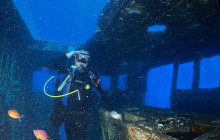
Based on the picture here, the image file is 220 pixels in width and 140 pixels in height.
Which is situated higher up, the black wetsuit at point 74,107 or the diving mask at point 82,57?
the diving mask at point 82,57

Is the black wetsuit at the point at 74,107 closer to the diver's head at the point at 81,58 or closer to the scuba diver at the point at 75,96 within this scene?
the scuba diver at the point at 75,96

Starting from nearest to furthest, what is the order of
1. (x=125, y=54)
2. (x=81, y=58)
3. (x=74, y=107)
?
(x=74, y=107) < (x=81, y=58) < (x=125, y=54)

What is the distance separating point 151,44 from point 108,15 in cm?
306

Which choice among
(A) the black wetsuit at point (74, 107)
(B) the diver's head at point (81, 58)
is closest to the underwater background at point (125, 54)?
(A) the black wetsuit at point (74, 107)

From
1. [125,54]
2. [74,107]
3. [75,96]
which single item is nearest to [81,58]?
[75,96]

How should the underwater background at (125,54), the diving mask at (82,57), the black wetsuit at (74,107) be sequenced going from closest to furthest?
the underwater background at (125,54), the black wetsuit at (74,107), the diving mask at (82,57)

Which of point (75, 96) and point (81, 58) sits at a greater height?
point (81, 58)

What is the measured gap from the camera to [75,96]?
530cm

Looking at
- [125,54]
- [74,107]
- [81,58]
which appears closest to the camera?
[74,107]

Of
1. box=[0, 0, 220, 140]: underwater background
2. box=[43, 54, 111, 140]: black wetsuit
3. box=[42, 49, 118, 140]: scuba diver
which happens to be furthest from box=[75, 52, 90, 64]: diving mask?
box=[0, 0, 220, 140]: underwater background

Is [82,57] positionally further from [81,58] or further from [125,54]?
[125,54]

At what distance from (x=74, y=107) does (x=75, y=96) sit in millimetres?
365

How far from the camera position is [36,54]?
9992 millimetres

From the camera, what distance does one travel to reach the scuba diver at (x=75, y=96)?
5.09m
